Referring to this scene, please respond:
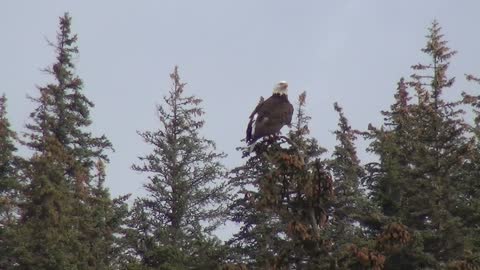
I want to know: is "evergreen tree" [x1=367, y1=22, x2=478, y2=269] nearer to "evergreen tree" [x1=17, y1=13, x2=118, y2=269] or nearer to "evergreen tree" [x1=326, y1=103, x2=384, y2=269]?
"evergreen tree" [x1=326, y1=103, x2=384, y2=269]

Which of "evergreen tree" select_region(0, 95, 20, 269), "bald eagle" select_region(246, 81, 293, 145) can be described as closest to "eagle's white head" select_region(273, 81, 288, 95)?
"bald eagle" select_region(246, 81, 293, 145)

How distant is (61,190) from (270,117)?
1144 centimetres

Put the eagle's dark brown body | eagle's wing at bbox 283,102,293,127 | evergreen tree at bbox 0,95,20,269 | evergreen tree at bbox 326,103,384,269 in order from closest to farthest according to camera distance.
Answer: evergreen tree at bbox 326,103,384,269 → the eagle's dark brown body → eagle's wing at bbox 283,102,293,127 → evergreen tree at bbox 0,95,20,269

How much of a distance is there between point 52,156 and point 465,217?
12.9m

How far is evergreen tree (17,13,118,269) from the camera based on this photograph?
21.6 metres

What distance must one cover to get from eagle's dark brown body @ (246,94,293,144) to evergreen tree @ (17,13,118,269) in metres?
9.48

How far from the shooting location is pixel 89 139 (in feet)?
111

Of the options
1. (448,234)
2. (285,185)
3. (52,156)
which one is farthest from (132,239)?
(285,185)

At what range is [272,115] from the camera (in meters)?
13.7

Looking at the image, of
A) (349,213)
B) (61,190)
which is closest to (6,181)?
(61,190)

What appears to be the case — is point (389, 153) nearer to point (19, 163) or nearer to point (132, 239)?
point (132, 239)

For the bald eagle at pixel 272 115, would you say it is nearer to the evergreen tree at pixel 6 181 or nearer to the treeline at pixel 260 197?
the treeline at pixel 260 197

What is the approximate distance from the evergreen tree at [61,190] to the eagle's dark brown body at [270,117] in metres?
9.48

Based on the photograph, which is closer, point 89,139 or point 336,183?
point 336,183
